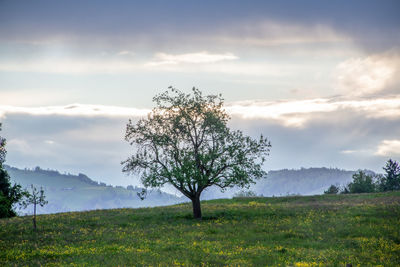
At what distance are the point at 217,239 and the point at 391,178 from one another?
95.2 meters

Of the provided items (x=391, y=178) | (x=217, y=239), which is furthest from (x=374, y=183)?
(x=217, y=239)

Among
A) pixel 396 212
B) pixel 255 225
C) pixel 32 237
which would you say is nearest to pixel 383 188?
pixel 396 212

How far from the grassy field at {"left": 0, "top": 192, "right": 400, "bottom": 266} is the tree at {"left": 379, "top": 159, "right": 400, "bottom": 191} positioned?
71.4m

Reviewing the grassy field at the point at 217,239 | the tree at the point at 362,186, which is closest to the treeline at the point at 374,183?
the tree at the point at 362,186

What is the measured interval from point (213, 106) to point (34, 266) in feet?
89.1

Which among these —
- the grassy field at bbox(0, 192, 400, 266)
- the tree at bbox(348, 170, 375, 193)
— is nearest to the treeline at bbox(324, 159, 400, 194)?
the tree at bbox(348, 170, 375, 193)

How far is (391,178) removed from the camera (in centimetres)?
11106

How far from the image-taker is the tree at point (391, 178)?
10931 centimetres

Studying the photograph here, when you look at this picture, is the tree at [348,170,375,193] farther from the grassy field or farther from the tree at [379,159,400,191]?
the grassy field

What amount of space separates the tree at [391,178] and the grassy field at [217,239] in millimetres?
71413

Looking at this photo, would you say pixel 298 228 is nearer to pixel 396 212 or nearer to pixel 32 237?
pixel 396 212

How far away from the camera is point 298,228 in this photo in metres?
34.6

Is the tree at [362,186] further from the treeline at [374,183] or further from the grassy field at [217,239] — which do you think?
the grassy field at [217,239]

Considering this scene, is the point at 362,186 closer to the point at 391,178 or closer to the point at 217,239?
the point at 391,178
